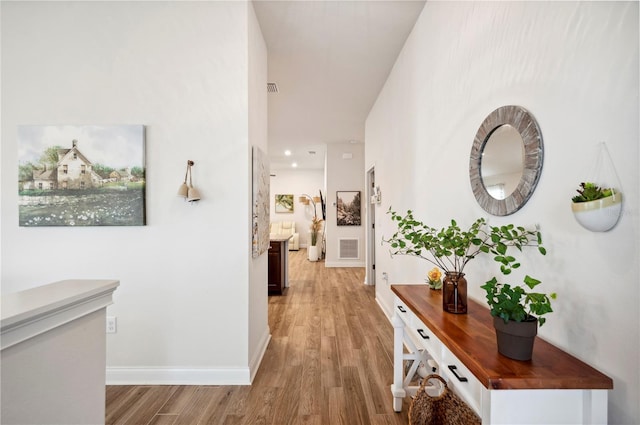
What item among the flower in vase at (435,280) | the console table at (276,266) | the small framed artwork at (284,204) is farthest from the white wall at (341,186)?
the flower in vase at (435,280)

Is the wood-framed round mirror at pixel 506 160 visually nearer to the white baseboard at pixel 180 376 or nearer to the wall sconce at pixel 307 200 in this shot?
the white baseboard at pixel 180 376

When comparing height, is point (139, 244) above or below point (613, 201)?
below

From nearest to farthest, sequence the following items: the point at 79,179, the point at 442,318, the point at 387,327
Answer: the point at 442,318, the point at 79,179, the point at 387,327

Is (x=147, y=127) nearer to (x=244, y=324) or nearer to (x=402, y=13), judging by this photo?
(x=244, y=324)

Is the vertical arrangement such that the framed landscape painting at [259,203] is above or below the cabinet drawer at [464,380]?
above

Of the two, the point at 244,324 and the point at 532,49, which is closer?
the point at 532,49

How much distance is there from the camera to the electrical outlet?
2121mm

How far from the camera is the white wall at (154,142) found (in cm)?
212

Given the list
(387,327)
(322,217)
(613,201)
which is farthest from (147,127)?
(322,217)

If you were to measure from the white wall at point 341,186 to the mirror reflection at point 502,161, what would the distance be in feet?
17.0

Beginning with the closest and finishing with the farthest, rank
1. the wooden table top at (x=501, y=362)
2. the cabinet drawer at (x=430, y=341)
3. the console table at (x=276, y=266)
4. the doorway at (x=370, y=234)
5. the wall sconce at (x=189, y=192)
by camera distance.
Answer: the wooden table top at (x=501, y=362), the cabinet drawer at (x=430, y=341), the wall sconce at (x=189, y=192), the console table at (x=276, y=266), the doorway at (x=370, y=234)

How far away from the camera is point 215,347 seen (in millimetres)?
2113

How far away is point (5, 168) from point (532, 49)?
11.2 feet

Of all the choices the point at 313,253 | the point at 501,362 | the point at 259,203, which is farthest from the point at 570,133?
the point at 313,253
